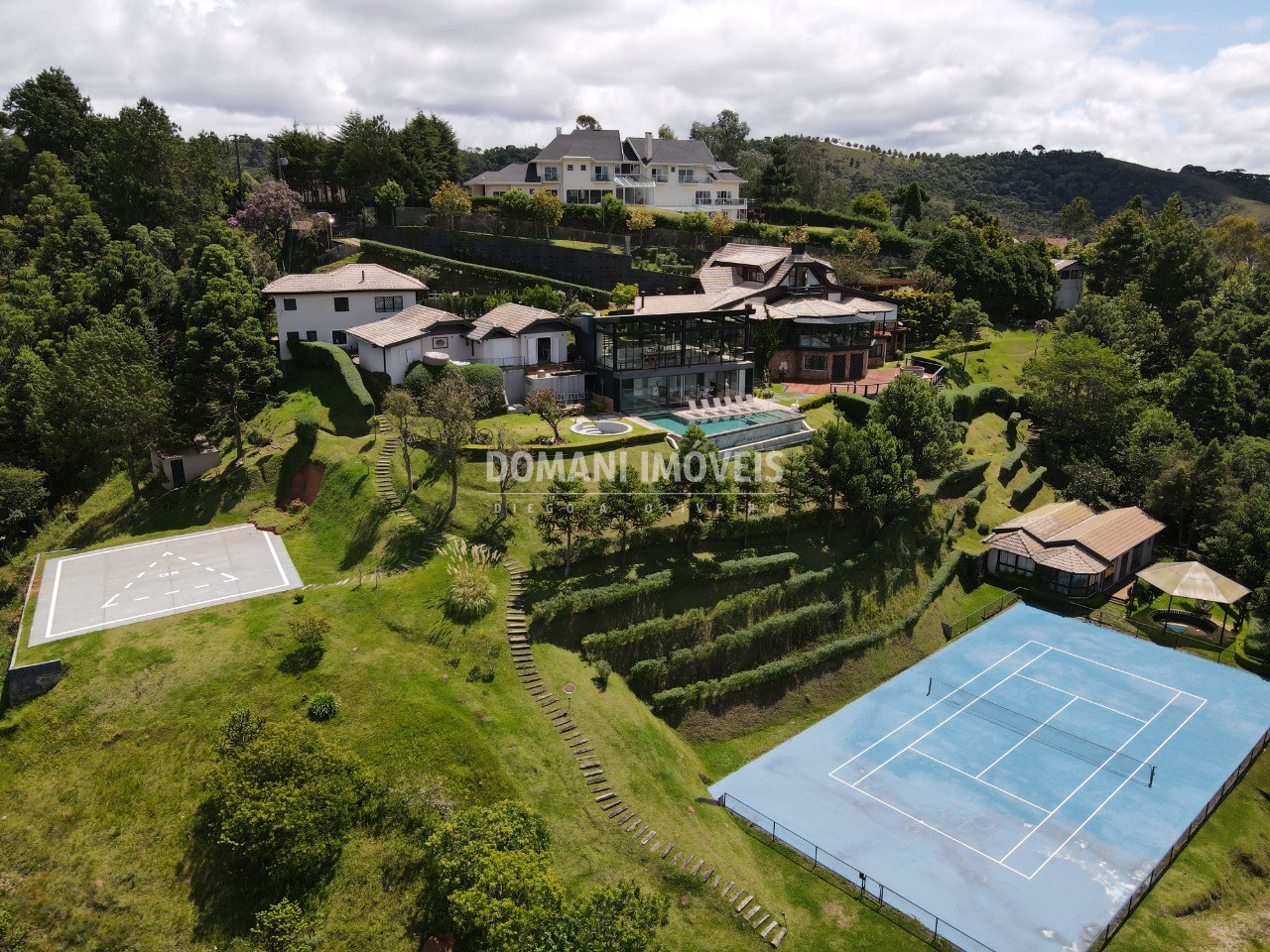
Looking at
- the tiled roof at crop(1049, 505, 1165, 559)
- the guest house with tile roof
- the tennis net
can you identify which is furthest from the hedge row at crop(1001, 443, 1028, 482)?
the tennis net

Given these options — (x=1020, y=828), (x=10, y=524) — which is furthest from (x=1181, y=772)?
(x=10, y=524)

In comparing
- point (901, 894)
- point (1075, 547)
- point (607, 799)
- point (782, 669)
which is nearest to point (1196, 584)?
point (1075, 547)

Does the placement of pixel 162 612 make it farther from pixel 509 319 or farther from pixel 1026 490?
pixel 1026 490

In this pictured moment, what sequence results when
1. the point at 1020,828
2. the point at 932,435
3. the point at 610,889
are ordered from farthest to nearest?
the point at 932,435
the point at 1020,828
the point at 610,889

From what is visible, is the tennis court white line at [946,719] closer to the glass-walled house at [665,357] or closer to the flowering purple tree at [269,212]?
the glass-walled house at [665,357]

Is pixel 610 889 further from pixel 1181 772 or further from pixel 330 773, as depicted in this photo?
pixel 1181 772

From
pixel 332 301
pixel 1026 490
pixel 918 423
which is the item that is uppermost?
pixel 332 301

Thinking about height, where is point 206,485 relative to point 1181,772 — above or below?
above
